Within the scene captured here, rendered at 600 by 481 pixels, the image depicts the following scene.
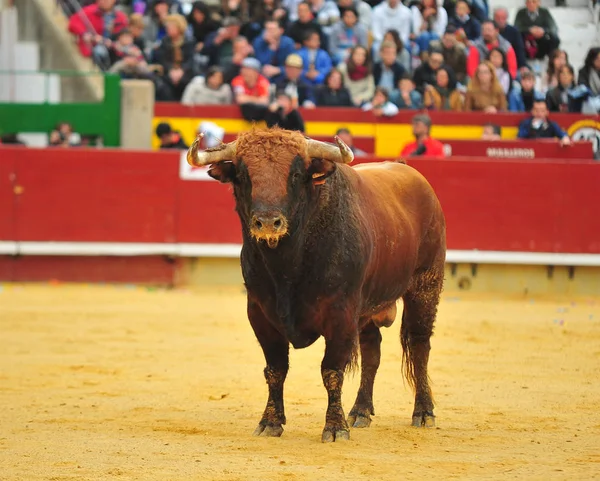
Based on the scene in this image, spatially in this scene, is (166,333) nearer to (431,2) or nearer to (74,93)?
(74,93)

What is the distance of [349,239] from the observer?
672 cm

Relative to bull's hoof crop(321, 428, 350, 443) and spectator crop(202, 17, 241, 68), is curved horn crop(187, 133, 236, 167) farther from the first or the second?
spectator crop(202, 17, 241, 68)

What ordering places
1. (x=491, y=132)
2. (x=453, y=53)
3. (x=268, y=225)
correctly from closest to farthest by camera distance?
(x=268, y=225), (x=491, y=132), (x=453, y=53)

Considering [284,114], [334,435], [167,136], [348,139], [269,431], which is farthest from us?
[167,136]

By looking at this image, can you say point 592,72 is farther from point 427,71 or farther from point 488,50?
point 427,71

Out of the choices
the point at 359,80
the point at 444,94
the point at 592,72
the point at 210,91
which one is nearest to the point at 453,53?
the point at 444,94

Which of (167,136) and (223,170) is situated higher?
(223,170)

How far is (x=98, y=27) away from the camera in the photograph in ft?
58.3

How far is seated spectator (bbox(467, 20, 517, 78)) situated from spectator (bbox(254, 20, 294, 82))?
232 cm

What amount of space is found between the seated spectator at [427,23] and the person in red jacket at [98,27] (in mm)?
3850

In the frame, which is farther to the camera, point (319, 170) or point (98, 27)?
point (98, 27)

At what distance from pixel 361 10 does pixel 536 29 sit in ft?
7.64

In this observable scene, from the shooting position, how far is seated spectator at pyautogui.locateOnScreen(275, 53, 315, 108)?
16109 millimetres

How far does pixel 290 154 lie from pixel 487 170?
8854mm
